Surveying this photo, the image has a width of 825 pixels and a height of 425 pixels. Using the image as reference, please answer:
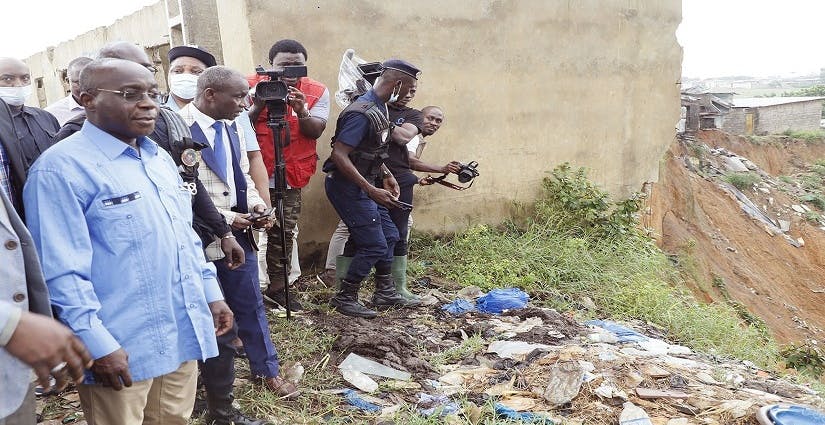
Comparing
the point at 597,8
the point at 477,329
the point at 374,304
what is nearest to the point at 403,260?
the point at 374,304

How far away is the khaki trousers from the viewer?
1.98m

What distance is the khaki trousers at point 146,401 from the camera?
6.50ft

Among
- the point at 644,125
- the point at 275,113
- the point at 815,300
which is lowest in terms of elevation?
the point at 815,300

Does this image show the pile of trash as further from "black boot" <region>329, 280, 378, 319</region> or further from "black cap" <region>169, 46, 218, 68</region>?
"black cap" <region>169, 46, 218, 68</region>

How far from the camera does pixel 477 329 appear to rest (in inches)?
176

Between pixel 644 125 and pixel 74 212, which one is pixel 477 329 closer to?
pixel 74 212

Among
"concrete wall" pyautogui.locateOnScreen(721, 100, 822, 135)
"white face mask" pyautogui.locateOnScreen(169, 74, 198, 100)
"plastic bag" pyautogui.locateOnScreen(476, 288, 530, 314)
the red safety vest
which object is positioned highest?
"white face mask" pyautogui.locateOnScreen(169, 74, 198, 100)

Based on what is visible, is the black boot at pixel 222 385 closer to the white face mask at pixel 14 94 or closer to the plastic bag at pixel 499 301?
the white face mask at pixel 14 94

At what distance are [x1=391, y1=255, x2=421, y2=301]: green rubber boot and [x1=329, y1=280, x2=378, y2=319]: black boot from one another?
504 millimetres

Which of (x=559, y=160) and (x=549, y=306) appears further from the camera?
(x=559, y=160)

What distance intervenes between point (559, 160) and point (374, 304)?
3.13m

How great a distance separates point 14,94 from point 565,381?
321 cm

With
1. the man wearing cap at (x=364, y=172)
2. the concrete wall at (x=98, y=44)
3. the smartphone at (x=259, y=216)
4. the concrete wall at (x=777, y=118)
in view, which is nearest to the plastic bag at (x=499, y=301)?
the man wearing cap at (x=364, y=172)

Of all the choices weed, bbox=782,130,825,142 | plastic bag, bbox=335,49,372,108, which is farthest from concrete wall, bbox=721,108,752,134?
plastic bag, bbox=335,49,372,108
